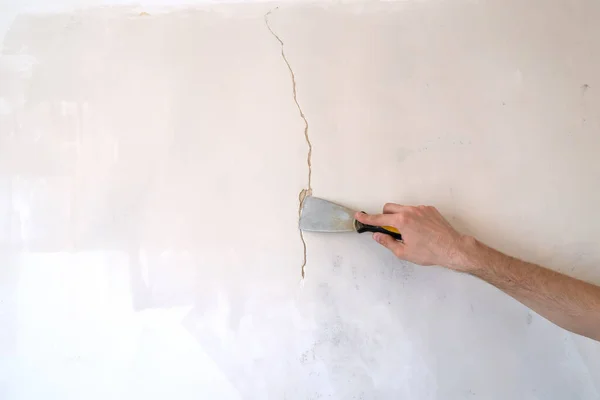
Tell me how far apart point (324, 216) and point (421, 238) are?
28 cm

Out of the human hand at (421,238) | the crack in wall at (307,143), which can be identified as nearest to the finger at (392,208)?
the human hand at (421,238)

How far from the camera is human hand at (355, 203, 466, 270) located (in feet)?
3.53

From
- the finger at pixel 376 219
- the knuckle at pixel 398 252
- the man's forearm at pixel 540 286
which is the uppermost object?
the finger at pixel 376 219

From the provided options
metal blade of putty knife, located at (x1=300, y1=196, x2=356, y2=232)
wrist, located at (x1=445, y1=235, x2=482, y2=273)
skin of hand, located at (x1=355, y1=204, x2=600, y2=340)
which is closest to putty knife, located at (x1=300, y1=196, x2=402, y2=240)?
metal blade of putty knife, located at (x1=300, y1=196, x2=356, y2=232)

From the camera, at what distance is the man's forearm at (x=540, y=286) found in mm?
1046

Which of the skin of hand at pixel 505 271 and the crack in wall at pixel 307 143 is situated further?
the crack in wall at pixel 307 143

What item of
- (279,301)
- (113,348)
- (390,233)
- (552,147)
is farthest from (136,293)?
(552,147)

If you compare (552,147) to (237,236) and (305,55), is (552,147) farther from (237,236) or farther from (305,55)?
(237,236)

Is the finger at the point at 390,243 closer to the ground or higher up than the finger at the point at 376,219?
closer to the ground

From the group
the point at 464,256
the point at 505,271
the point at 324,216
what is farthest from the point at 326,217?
the point at 505,271

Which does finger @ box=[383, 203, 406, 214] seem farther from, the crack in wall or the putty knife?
the crack in wall

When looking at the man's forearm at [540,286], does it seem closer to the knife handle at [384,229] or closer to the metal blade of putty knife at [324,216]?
the knife handle at [384,229]

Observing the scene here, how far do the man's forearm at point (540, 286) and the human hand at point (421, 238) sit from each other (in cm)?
2

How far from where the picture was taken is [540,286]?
1.07 meters
